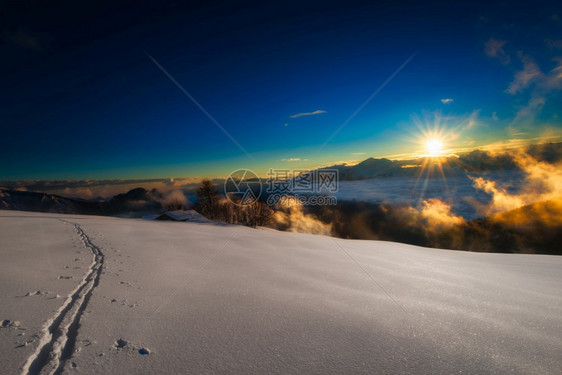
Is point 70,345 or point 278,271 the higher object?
point 70,345

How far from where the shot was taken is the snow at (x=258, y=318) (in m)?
1.57

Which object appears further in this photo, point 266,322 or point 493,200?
point 493,200

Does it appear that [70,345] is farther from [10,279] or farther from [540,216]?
[540,216]

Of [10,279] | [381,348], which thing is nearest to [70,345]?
[10,279]

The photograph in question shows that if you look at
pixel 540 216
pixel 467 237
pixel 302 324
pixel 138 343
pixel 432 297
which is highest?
pixel 138 343

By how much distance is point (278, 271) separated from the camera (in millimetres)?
4039

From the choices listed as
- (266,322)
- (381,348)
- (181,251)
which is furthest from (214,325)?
(181,251)

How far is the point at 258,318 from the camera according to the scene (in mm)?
2168

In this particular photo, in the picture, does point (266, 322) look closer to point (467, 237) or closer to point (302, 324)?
point (302, 324)

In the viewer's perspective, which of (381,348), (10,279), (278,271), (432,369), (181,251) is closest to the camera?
(432,369)

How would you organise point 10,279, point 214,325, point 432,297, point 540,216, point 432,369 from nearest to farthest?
point 432,369
point 214,325
point 10,279
point 432,297
point 540,216

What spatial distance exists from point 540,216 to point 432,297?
90234 mm

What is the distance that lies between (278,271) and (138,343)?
259 cm

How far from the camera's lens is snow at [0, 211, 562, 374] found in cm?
157
